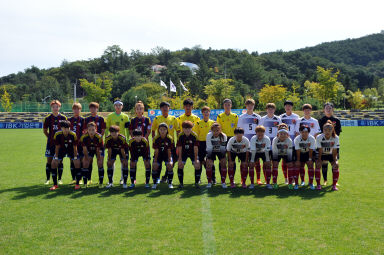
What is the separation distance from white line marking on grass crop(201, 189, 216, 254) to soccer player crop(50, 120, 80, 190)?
3.19 m

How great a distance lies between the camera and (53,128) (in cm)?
783

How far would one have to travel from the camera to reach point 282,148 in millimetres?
7266

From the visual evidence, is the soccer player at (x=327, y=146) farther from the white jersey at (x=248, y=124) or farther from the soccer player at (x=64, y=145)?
the soccer player at (x=64, y=145)

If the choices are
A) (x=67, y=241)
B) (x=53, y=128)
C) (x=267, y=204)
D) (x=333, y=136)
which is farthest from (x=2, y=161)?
(x=333, y=136)

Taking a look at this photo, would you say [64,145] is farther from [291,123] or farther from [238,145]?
[291,123]

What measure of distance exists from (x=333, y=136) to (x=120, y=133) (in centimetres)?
486

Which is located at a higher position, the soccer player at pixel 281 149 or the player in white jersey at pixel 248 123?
the player in white jersey at pixel 248 123

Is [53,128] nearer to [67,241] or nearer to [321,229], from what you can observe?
[67,241]

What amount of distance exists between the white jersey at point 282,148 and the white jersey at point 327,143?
2.02 feet

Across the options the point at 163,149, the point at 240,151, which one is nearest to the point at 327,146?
the point at 240,151

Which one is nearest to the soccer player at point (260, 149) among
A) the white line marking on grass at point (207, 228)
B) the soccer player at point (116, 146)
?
the white line marking on grass at point (207, 228)

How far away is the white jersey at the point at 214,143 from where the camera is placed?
725cm

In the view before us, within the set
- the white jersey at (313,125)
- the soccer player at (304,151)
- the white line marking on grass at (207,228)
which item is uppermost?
the white jersey at (313,125)

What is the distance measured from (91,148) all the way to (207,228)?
3.85 metres
